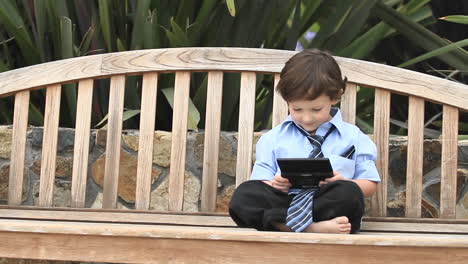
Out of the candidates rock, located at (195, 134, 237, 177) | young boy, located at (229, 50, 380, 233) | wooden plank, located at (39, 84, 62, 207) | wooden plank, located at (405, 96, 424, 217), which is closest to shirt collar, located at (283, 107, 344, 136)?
young boy, located at (229, 50, 380, 233)

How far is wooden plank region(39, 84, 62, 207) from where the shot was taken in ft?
9.42

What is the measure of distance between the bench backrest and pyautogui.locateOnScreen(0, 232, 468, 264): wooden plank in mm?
720

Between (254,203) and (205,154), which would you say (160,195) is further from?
(254,203)

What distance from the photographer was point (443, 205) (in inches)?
107

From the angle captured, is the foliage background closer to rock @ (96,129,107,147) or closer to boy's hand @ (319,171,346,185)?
rock @ (96,129,107,147)

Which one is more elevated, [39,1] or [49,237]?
[39,1]

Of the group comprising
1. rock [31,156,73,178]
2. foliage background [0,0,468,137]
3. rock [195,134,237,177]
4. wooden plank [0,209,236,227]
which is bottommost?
wooden plank [0,209,236,227]

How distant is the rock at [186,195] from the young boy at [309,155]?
21.1 inches

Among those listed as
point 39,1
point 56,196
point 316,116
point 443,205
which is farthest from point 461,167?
point 39,1

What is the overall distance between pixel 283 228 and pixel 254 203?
10cm

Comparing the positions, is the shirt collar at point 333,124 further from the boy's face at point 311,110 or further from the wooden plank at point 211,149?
the wooden plank at point 211,149

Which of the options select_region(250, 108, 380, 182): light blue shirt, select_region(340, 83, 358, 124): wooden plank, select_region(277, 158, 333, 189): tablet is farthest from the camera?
select_region(340, 83, 358, 124): wooden plank

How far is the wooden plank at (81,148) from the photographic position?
286 cm

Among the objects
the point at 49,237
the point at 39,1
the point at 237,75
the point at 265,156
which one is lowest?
the point at 49,237
